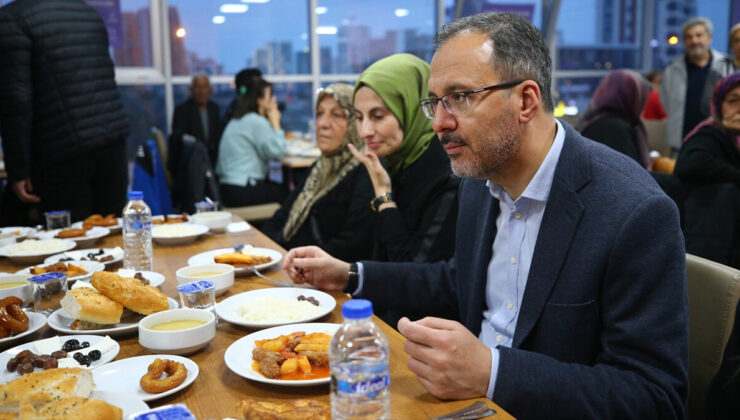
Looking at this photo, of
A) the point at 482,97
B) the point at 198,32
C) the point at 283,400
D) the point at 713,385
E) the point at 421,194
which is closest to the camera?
the point at 283,400

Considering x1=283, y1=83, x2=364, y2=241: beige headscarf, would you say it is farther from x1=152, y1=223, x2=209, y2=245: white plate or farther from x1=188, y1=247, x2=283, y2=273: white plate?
x1=188, y1=247, x2=283, y2=273: white plate

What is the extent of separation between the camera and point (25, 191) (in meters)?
3.28

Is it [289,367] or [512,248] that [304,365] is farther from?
[512,248]

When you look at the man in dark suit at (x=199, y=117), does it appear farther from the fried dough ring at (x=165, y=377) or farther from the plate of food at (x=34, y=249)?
the fried dough ring at (x=165, y=377)

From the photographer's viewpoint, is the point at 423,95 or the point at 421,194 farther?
the point at 423,95

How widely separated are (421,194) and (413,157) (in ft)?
0.77

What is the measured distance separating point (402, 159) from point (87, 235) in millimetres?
1237

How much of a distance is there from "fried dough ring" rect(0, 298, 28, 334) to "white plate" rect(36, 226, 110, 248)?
99 cm

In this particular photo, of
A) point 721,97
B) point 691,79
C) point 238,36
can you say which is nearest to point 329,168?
point 721,97

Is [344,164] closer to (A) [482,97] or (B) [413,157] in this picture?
(B) [413,157]

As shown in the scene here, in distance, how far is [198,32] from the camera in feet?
23.6

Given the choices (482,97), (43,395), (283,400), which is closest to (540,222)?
(482,97)

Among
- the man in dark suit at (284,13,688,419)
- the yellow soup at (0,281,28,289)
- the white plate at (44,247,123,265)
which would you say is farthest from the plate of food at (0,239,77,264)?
the man in dark suit at (284,13,688,419)

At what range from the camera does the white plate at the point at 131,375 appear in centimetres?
106
